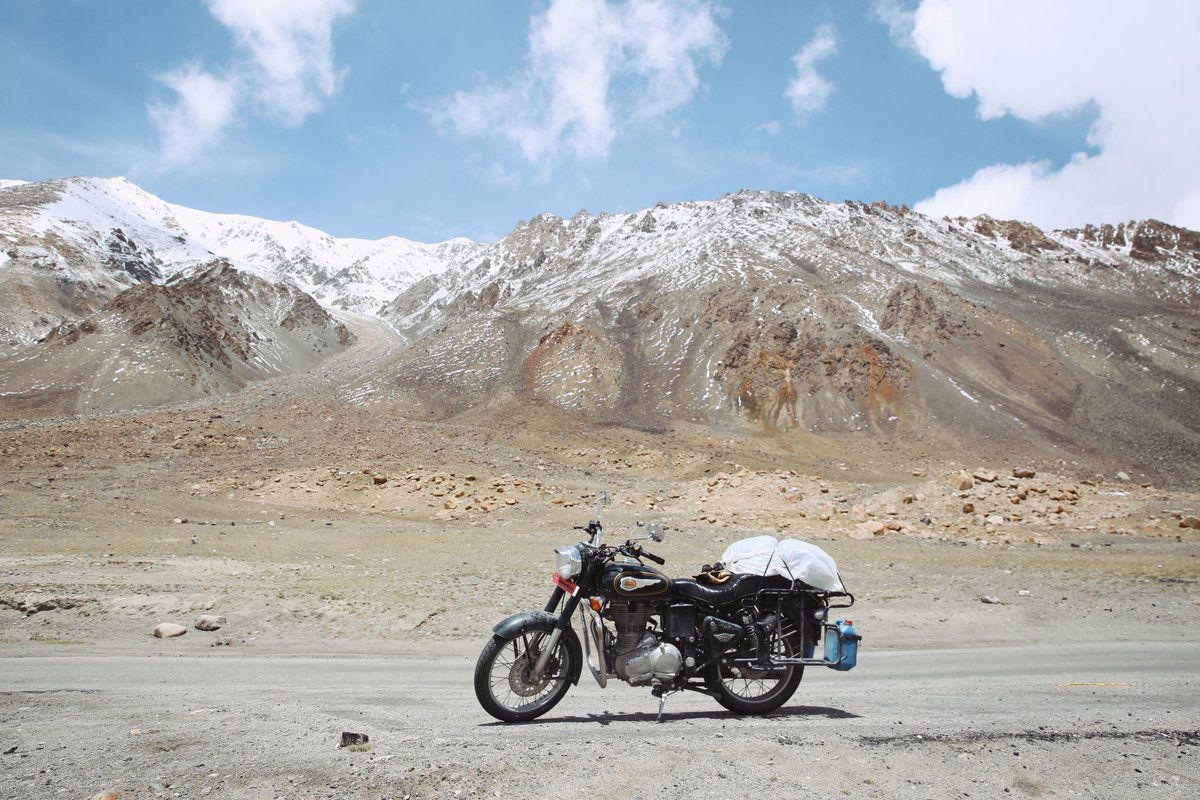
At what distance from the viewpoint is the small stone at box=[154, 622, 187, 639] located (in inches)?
403

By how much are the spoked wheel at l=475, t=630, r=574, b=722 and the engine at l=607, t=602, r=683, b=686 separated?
0.51m

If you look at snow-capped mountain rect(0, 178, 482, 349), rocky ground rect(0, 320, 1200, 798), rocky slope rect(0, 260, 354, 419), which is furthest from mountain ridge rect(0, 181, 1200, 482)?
rocky slope rect(0, 260, 354, 419)

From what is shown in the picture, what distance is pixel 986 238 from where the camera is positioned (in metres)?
126

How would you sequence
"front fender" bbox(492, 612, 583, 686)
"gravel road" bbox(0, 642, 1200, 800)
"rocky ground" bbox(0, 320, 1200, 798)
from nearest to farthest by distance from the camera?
"gravel road" bbox(0, 642, 1200, 800)
"rocky ground" bbox(0, 320, 1200, 798)
"front fender" bbox(492, 612, 583, 686)

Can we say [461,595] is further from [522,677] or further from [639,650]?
[639,650]

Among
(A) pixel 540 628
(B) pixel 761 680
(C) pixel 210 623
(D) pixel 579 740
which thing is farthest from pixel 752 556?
(C) pixel 210 623

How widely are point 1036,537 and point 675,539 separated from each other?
38.8ft

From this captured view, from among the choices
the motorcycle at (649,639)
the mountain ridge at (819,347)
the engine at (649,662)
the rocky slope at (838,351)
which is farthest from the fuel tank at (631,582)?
the mountain ridge at (819,347)

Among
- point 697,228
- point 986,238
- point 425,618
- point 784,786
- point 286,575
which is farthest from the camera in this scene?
point 986,238

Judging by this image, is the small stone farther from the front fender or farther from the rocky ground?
the front fender

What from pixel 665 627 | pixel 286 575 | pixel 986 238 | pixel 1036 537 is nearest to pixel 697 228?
pixel 986 238

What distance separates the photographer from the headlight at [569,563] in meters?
5.86

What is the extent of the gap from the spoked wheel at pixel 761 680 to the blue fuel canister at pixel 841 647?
1.02ft

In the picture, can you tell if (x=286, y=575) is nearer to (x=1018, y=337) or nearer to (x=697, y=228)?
(x=1018, y=337)
